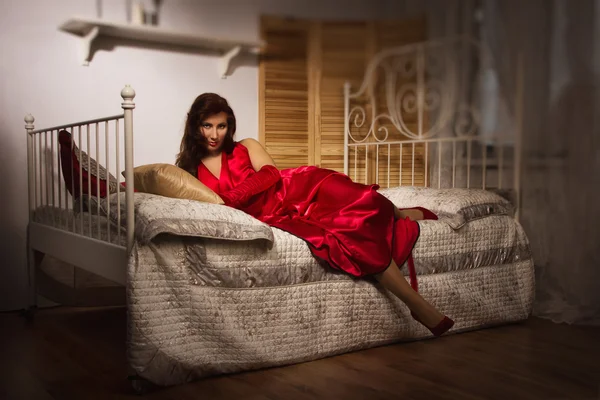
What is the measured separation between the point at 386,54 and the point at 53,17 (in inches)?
81.6

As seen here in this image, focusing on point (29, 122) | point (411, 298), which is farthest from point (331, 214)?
point (29, 122)

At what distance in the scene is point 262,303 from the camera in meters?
1.51

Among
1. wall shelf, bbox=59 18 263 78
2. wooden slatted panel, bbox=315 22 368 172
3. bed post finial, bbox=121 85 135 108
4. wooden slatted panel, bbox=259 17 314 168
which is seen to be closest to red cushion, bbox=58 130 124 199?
bed post finial, bbox=121 85 135 108

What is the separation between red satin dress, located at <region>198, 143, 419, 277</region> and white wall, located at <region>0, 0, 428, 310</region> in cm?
59

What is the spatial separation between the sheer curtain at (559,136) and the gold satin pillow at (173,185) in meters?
0.82

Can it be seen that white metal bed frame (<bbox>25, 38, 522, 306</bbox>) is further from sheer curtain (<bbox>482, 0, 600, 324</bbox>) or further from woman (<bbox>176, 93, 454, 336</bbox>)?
woman (<bbox>176, 93, 454, 336</bbox>)

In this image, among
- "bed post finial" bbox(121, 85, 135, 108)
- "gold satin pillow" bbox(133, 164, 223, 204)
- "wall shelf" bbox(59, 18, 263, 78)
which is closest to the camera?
"bed post finial" bbox(121, 85, 135, 108)

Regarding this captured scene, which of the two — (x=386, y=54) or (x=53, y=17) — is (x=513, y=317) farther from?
(x=53, y=17)

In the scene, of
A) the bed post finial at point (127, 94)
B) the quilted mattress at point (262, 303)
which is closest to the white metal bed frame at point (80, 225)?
the bed post finial at point (127, 94)

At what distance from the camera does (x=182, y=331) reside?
4.58 feet

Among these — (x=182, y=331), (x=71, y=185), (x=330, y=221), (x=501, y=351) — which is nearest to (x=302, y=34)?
(x=182, y=331)

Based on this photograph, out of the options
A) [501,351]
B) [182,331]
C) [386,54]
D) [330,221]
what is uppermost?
[386,54]

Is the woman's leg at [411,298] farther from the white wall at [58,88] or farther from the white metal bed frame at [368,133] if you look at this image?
the white wall at [58,88]

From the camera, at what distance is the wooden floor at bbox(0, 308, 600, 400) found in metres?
1.34
